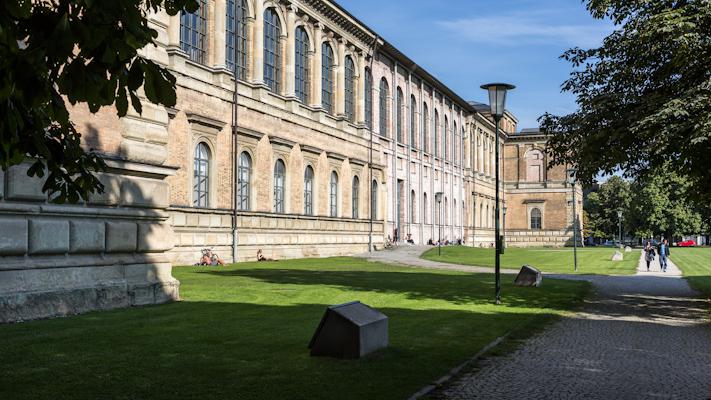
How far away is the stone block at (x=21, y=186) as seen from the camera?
36.8 ft

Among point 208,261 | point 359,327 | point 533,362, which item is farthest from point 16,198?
point 208,261

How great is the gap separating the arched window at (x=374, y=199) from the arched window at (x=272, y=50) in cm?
1386

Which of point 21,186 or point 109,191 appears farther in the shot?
point 109,191

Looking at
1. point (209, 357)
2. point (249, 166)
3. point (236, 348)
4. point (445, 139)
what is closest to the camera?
point (209, 357)

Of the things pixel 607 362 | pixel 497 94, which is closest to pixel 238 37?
pixel 497 94

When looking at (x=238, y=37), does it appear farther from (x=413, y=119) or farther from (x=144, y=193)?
(x=413, y=119)

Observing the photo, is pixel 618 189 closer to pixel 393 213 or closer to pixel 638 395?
pixel 393 213

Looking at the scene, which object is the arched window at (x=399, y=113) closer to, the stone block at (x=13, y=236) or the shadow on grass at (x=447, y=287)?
the shadow on grass at (x=447, y=287)

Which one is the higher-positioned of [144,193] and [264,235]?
[144,193]

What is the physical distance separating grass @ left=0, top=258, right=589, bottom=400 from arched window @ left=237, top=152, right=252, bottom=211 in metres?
17.7

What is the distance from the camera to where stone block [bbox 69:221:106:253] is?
12406mm

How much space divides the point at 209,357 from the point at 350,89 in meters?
41.7

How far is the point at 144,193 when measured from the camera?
13.8 metres

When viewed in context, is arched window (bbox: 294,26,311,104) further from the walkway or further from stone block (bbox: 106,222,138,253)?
→ stone block (bbox: 106,222,138,253)
